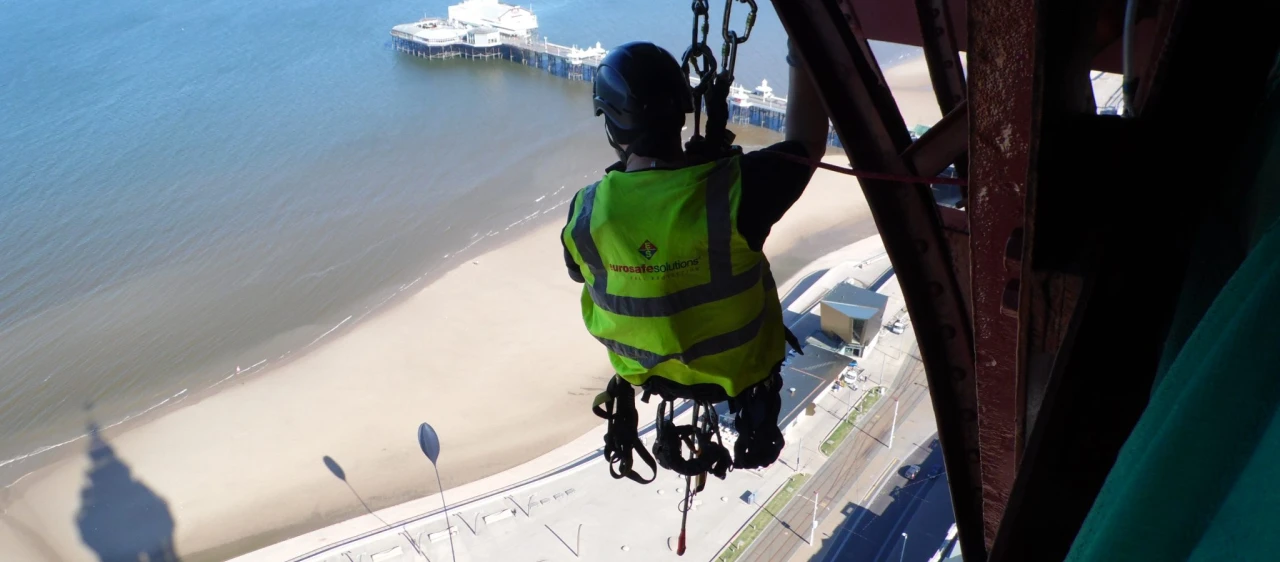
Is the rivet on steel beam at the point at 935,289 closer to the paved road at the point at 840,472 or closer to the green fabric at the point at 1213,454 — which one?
the green fabric at the point at 1213,454

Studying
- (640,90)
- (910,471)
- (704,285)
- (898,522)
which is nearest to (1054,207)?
(704,285)

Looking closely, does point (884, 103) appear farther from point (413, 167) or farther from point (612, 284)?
point (413, 167)

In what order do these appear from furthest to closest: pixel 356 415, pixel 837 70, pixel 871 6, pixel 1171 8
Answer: pixel 356 415
pixel 871 6
pixel 837 70
pixel 1171 8

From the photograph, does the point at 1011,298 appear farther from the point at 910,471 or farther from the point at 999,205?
the point at 910,471

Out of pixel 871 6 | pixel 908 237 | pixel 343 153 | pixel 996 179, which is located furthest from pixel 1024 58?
pixel 343 153

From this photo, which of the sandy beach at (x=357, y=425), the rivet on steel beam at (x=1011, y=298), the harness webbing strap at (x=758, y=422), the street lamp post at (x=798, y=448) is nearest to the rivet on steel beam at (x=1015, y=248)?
the rivet on steel beam at (x=1011, y=298)

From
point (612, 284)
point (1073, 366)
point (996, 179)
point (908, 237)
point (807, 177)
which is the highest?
point (996, 179)

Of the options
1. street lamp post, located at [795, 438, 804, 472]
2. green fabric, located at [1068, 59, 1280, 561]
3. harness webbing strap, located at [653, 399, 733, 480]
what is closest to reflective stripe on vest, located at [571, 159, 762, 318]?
harness webbing strap, located at [653, 399, 733, 480]
